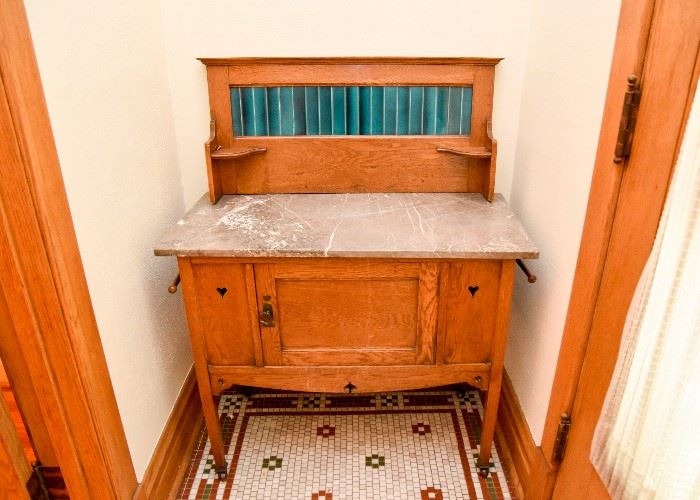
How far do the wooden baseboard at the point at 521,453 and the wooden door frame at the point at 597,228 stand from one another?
0.01 meters

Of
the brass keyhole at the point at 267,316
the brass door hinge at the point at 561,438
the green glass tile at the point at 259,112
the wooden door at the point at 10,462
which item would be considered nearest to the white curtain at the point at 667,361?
the brass door hinge at the point at 561,438

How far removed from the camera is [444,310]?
4.57ft

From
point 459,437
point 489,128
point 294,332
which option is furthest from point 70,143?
point 459,437

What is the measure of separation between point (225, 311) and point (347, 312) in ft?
1.12

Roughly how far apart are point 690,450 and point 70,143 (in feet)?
4.39

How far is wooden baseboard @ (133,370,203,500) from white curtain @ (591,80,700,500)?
123 centimetres

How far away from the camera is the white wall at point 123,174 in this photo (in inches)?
43.8

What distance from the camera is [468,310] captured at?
1.40 meters

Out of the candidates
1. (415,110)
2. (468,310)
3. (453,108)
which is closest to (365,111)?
(415,110)

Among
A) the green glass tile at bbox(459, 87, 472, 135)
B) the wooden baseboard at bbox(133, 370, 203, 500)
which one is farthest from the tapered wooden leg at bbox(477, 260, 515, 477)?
the wooden baseboard at bbox(133, 370, 203, 500)

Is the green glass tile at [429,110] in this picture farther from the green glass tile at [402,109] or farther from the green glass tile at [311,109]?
the green glass tile at [311,109]

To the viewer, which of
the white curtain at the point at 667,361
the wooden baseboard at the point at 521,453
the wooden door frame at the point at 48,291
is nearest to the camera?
the white curtain at the point at 667,361

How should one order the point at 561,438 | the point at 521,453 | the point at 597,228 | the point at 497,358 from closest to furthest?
1. the point at 597,228
2. the point at 561,438
3. the point at 497,358
4. the point at 521,453

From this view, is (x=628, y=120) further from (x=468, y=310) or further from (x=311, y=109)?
(x=311, y=109)
